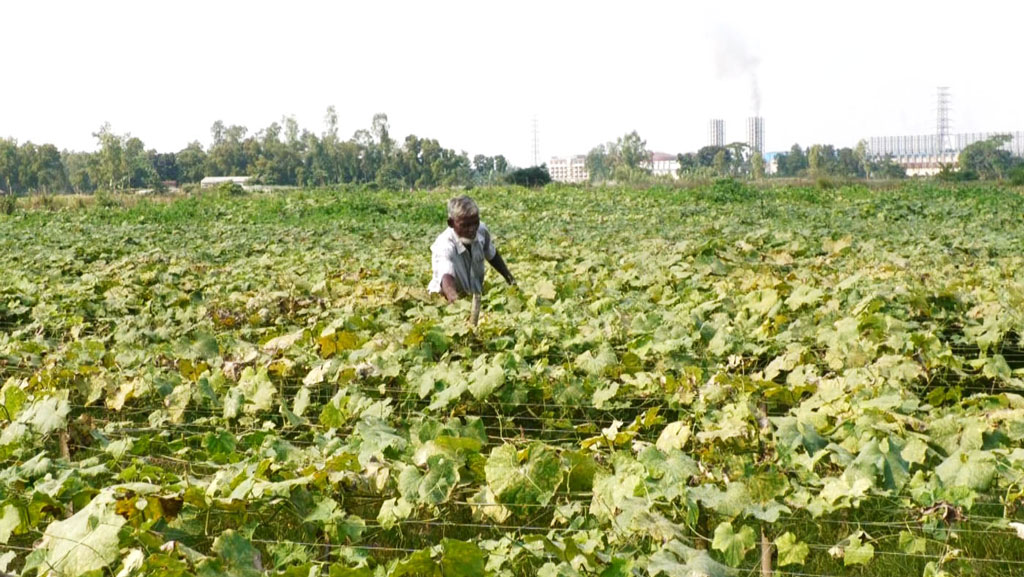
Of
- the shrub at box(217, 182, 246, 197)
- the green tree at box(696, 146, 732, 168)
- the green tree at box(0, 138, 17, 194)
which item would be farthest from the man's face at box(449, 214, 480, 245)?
the green tree at box(696, 146, 732, 168)

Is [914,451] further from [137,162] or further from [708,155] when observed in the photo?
[708,155]

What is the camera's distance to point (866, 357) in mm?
4652

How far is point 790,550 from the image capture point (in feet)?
8.57

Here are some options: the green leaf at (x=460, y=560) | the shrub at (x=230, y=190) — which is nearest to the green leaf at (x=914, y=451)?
the green leaf at (x=460, y=560)

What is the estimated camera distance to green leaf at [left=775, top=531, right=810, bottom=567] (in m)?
2.57

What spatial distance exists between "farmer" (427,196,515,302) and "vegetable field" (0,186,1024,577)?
0.24 metres

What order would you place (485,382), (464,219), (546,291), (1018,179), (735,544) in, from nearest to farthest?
(735,544) < (485,382) < (464,219) < (546,291) < (1018,179)

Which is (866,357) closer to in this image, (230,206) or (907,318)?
(907,318)

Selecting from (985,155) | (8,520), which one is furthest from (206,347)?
(985,155)

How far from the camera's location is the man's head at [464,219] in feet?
22.3

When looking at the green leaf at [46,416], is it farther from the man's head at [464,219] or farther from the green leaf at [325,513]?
the man's head at [464,219]

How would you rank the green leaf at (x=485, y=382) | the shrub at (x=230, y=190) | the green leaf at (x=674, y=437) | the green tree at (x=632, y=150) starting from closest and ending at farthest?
the green leaf at (x=674, y=437) < the green leaf at (x=485, y=382) < the shrub at (x=230, y=190) < the green tree at (x=632, y=150)

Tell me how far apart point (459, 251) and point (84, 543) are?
4.75 meters

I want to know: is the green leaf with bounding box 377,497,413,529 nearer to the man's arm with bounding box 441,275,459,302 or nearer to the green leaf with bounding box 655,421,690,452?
the green leaf with bounding box 655,421,690,452
